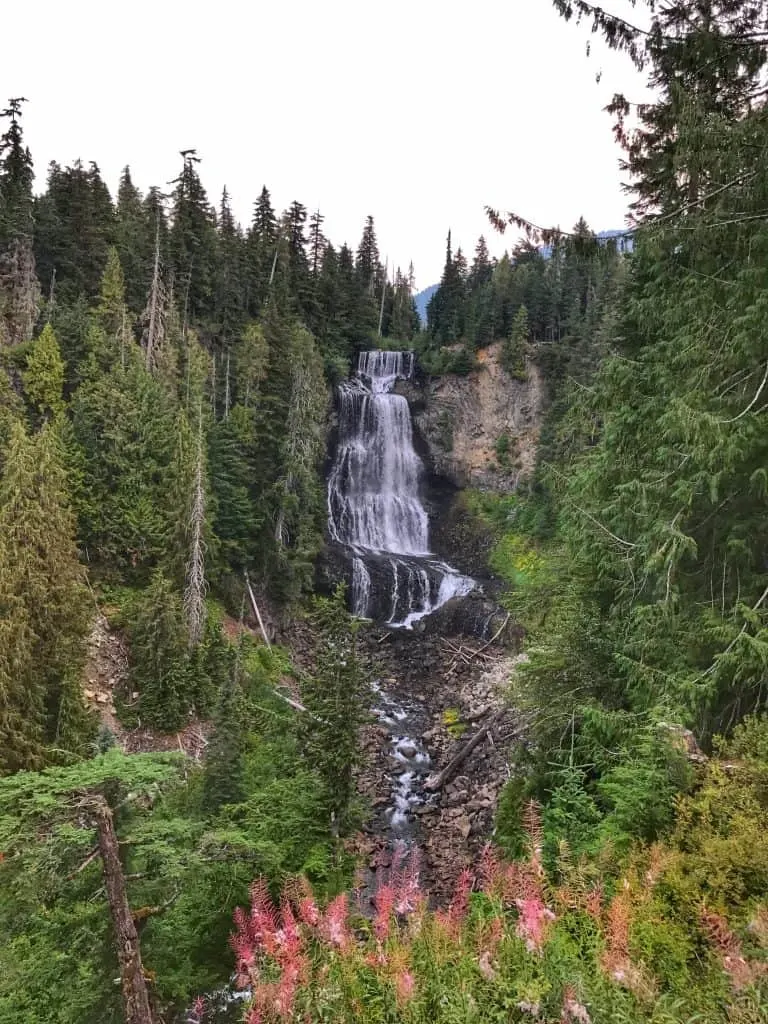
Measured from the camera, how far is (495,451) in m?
45.2

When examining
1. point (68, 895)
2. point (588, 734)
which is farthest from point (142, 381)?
point (588, 734)

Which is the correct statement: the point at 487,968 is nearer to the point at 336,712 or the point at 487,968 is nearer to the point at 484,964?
the point at 484,964

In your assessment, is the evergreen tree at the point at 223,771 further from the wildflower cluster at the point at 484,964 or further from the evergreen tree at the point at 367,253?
the evergreen tree at the point at 367,253

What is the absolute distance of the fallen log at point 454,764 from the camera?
1642 centimetres

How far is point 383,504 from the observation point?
39.5m

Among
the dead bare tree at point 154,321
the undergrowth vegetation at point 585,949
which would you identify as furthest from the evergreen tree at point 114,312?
the undergrowth vegetation at point 585,949

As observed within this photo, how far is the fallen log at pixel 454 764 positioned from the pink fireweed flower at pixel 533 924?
40.1ft

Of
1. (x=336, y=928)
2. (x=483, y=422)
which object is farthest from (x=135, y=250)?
(x=336, y=928)

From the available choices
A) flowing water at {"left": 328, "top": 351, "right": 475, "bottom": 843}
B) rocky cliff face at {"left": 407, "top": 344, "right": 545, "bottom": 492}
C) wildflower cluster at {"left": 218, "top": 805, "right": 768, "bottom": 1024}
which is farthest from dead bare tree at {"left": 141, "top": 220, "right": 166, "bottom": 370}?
wildflower cluster at {"left": 218, "top": 805, "right": 768, "bottom": 1024}

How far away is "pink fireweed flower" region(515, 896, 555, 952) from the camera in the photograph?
4590mm

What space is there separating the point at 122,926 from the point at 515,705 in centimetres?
948

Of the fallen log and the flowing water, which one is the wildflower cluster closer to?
the fallen log

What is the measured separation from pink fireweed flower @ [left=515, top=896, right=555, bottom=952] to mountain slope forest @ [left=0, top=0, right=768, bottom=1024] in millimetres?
30

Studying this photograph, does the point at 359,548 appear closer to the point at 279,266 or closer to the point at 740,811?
the point at 279,266
